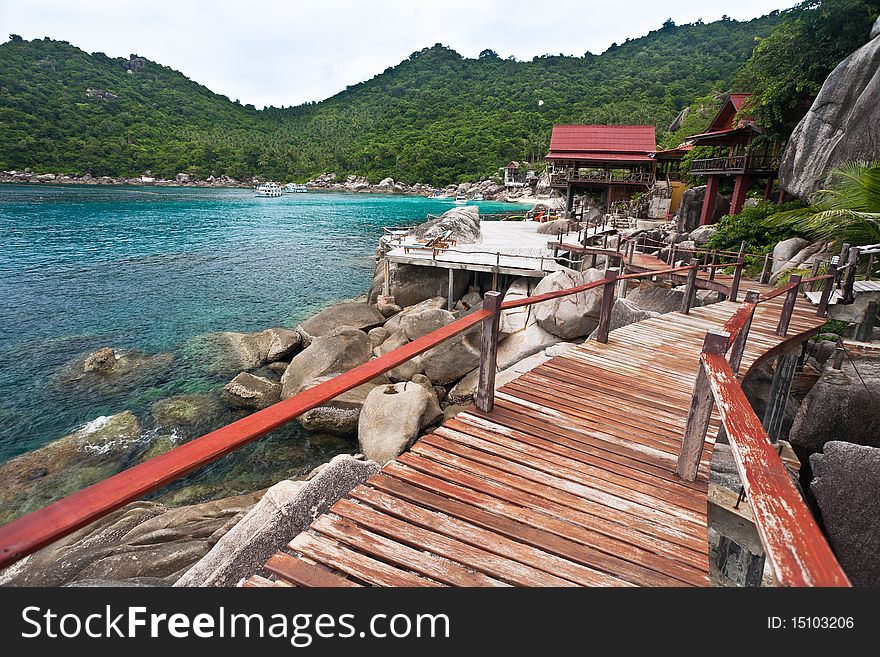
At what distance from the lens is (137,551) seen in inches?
202

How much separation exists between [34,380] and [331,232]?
33964 millimetres

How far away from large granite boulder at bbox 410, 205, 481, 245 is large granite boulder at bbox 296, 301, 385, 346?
27.5 ft

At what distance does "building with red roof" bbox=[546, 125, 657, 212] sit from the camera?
1399 inches

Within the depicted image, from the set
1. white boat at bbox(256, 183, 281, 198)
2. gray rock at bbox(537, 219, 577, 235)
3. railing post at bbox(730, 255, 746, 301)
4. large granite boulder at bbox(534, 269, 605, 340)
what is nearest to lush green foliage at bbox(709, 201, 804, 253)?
railing post at bbox(730, 255, 746, 301)

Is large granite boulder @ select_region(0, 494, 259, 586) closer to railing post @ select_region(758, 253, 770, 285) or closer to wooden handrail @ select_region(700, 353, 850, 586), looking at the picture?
wooden handrail @ select_region(700, 353, 850, 586)

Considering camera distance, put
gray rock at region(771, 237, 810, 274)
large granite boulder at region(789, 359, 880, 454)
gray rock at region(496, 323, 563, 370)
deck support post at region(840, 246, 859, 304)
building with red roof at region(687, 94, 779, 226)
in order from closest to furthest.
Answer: large granite boulder at region(789, 359, 880, 454)
deck support post at region(840, 246, 859, 304)
gray rock at region(496, 323, 563, 370)
gray rock at region(771, 237, 810, 274)
building with red roof at region(687, 94, 779, 226)

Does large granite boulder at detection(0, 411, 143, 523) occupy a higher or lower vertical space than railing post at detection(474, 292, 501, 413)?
lower

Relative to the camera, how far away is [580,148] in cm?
3641

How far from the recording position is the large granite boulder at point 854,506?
512cm

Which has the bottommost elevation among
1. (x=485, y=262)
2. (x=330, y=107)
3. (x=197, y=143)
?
(x=485, y=262)

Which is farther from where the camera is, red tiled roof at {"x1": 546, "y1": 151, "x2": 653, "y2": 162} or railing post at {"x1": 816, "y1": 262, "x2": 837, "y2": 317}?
red tiled roof at {"x1": 546, "y1": 151, "x2": 653, "y2": 162}

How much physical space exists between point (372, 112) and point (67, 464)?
490 ft
